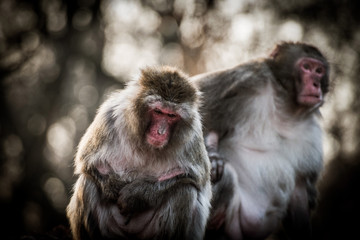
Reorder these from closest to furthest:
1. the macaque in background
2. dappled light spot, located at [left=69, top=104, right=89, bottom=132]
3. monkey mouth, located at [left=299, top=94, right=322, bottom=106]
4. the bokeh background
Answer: monkey mouth, located at [left=299, top=94, right=322, bottom=106], the macaque in background, the bokeh background, dappled light spot, located at [left=69, top=104, right=89, bottom=132]

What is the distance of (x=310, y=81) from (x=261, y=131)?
735mm

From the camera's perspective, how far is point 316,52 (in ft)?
13.5

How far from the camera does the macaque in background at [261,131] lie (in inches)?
152

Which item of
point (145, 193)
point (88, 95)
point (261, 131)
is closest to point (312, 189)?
point (261, 131)

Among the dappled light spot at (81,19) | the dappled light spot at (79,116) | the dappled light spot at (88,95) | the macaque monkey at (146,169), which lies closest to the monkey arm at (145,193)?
the macaque monkey at (146,169)

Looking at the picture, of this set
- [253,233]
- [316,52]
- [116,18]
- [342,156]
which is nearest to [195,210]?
[253,233]

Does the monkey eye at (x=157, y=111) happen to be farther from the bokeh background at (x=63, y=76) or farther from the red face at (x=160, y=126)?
the bokeh background at (x=63, y=76)

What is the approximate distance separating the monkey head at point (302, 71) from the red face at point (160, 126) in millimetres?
1710

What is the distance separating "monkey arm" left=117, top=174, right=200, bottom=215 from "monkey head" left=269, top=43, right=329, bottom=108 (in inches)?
70.5

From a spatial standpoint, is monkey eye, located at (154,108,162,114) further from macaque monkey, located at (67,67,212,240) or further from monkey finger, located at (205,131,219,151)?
monkey finger, located at (205,131,219,151)

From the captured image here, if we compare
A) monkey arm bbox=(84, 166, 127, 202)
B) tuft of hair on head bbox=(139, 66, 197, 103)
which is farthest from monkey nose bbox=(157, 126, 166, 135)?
monkey arm bbox=(84, 166, 127, 202)

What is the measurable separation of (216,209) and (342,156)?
591cm

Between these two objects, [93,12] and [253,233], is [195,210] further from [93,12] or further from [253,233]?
[93,12]

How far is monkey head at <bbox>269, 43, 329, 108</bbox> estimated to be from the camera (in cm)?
378
